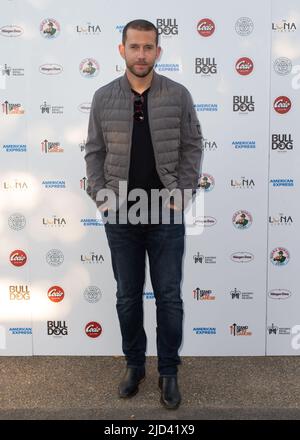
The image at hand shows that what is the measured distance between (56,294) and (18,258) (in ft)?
1.21

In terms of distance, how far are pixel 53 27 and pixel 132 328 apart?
2.00 meters

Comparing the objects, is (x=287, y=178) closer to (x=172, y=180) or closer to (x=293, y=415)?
(x=172, y=180)

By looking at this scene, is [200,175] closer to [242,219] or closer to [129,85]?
[242,219]

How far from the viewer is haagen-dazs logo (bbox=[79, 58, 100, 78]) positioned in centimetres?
350

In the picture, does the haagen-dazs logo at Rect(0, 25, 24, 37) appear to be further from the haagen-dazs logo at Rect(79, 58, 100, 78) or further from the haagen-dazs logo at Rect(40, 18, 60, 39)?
the haagen-dazs logo at Rect(79, 58, 100, 78)

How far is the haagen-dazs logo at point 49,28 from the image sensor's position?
347 centimetres

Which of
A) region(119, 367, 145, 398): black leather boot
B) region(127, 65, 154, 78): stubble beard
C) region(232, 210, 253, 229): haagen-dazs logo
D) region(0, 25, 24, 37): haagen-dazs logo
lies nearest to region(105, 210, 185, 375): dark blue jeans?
region(119, 367, 145, 398): black leather boot

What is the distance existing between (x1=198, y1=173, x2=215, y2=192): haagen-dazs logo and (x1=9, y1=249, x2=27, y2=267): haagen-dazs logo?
4.32 feet

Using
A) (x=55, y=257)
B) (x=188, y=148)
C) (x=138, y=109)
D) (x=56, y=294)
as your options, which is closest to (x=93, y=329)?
(x=56, y=294)

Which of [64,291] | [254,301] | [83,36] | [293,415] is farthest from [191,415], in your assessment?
[83,36]

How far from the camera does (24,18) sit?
347 centimetres

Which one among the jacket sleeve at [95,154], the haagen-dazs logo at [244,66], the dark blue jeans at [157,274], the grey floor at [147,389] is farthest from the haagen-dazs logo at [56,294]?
the haagen-dazs logo at [244,66]

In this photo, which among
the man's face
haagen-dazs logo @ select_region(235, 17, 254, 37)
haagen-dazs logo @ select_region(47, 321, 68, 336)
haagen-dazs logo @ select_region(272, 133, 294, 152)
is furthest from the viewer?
haagen-dazs logo @ select_region(47, 321, 68, 336)

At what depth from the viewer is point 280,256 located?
368 cm
